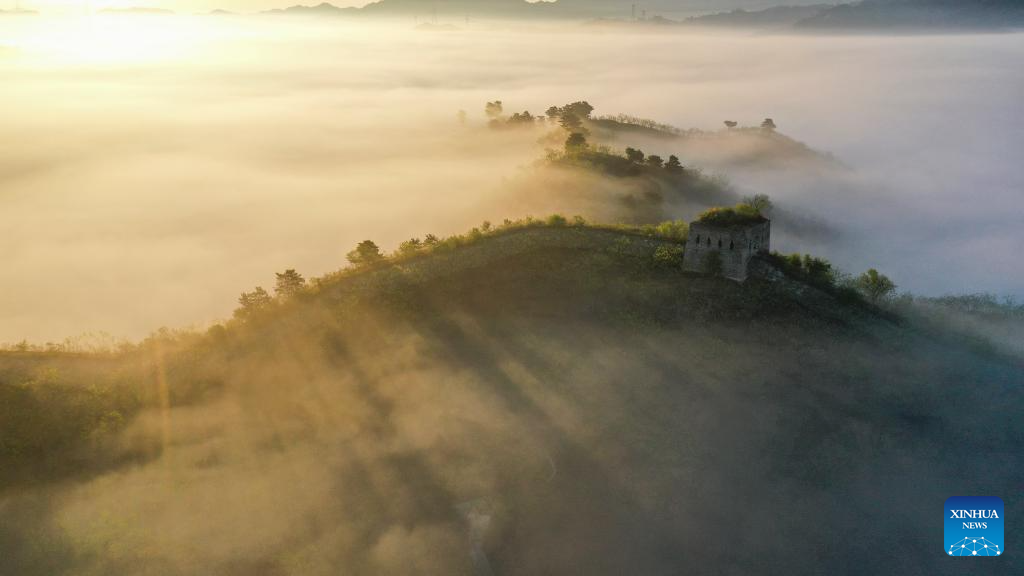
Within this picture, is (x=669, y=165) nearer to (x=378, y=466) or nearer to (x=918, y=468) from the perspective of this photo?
(x=918, y=468)

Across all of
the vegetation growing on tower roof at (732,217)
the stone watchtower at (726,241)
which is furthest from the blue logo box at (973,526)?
the vegetation growing on tower roof at (732,217)

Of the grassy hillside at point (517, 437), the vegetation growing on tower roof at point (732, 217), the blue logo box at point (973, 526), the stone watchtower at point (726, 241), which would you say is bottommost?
the blue logo box at point (973, 526)

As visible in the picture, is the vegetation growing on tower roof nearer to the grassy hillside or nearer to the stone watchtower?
the stone watchtower

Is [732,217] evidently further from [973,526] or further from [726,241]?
[973,526]

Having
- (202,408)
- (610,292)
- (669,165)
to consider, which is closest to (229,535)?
(202,408)

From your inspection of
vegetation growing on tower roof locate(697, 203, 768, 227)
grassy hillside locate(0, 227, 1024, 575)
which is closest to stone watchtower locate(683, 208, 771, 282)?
vegetation growing on tower roof locate(697, 203, 768, 227)

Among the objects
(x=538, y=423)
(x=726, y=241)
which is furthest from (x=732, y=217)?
(x=538, y=423)

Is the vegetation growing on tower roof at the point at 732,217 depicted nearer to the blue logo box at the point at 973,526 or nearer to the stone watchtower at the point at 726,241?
the stone watchtower at the point at 726,241
